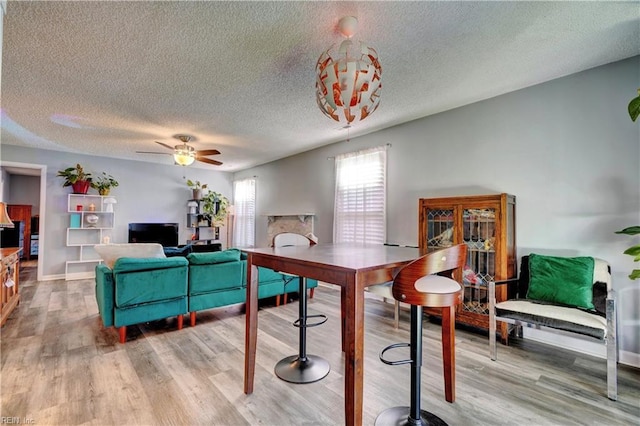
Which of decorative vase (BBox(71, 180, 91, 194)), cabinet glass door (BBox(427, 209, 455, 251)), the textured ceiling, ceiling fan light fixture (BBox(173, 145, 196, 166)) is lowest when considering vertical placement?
cabinet glass door (BBox(427, 209, 455, 251))

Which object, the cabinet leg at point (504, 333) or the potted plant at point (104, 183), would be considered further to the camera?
the potted plant at point (104, 183)

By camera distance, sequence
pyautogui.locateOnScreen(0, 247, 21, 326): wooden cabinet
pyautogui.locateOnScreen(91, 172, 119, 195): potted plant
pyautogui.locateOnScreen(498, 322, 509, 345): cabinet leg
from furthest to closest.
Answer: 1. pyautogui.locateOnScreen(91, 172, 119, 195): potted plant
2. pyautogui.locateOnScreen(0, 247, 21, 326): wooden cabinet
3. pyautogui.locateOnScreen(498, 322, 509, 345): cabinet leg

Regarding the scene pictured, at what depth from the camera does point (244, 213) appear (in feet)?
24.7

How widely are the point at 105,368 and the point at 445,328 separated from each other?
256 centimetres

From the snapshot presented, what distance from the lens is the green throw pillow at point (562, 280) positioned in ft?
7.70

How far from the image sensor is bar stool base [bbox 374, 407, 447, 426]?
5.33ft

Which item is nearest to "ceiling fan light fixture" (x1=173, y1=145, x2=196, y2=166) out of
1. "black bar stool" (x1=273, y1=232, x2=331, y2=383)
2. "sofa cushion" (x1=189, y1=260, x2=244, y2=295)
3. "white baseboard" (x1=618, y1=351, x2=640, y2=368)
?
"sofa cushion" (x1=189, y1=260, x2=244, y2=295)

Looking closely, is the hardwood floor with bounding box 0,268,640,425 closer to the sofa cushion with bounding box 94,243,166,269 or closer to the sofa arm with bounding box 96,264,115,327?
the sofa arm with bounding box 96,264,115,327

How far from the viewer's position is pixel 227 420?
1.67 metres

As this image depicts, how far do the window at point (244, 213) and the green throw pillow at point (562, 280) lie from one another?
5.78m

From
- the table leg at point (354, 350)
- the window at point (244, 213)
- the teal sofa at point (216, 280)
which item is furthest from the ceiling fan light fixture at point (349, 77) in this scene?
the window at point (244, 213)

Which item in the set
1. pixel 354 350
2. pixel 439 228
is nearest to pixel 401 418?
pixel 354 350

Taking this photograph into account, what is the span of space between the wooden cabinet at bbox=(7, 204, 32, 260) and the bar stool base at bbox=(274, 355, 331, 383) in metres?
9.86

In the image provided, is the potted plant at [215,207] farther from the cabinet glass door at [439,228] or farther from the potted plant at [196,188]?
the cabinet glass door at [439,228]
